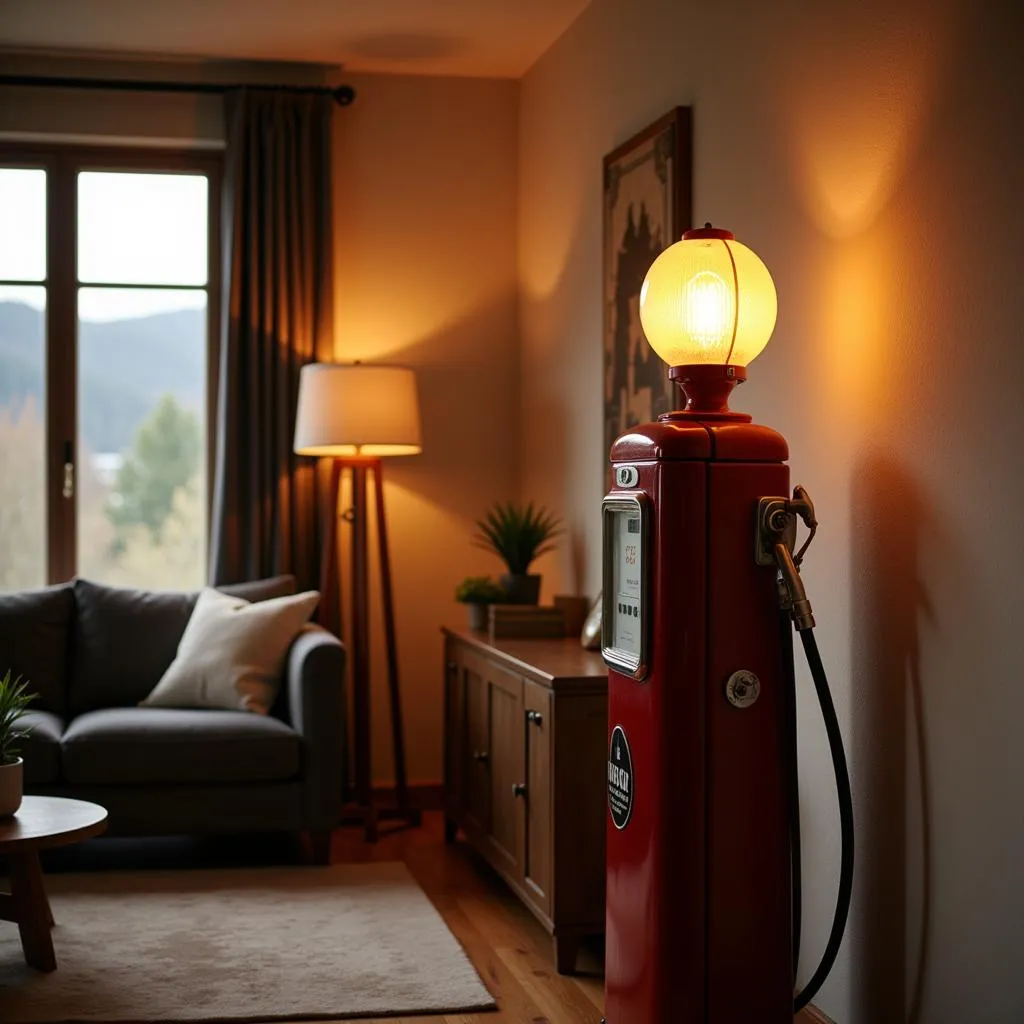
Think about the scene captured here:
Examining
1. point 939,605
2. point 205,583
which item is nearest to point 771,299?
point 939,605

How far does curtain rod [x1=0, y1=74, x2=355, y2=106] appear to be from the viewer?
16.3 feet

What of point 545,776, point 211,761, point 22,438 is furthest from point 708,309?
point 22,438

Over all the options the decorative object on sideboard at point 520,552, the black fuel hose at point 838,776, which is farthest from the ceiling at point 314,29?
the black fuel hose at point 838,776

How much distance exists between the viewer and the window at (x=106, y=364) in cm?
518

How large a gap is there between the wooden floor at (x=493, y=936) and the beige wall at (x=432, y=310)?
2.56ft

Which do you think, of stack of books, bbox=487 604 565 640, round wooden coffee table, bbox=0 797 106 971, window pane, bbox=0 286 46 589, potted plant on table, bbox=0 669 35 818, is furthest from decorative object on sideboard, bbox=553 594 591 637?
window pane, bbox=0 286 46 589

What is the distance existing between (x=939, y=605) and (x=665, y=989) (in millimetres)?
813

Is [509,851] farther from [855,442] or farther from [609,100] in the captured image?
[609,100]

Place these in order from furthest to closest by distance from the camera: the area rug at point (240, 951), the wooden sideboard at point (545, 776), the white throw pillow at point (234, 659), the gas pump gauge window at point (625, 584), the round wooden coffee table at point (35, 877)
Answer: the white throw pillow at point (234, 659)
the wooden sideboard at point (545, 776)
the round wooden coffee table at point (35, 877)
the area rug at point (240, 951)
the gas pump gauge window at point (625, 584)

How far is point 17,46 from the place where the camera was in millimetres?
4938

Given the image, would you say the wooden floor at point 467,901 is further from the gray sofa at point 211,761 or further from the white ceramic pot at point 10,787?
the white ceramic pot at point 10,787

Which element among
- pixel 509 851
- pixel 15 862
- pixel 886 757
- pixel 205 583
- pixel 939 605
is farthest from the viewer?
pixel 205 583

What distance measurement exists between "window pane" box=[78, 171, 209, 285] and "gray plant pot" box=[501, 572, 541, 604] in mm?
1787

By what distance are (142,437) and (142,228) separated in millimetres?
792
